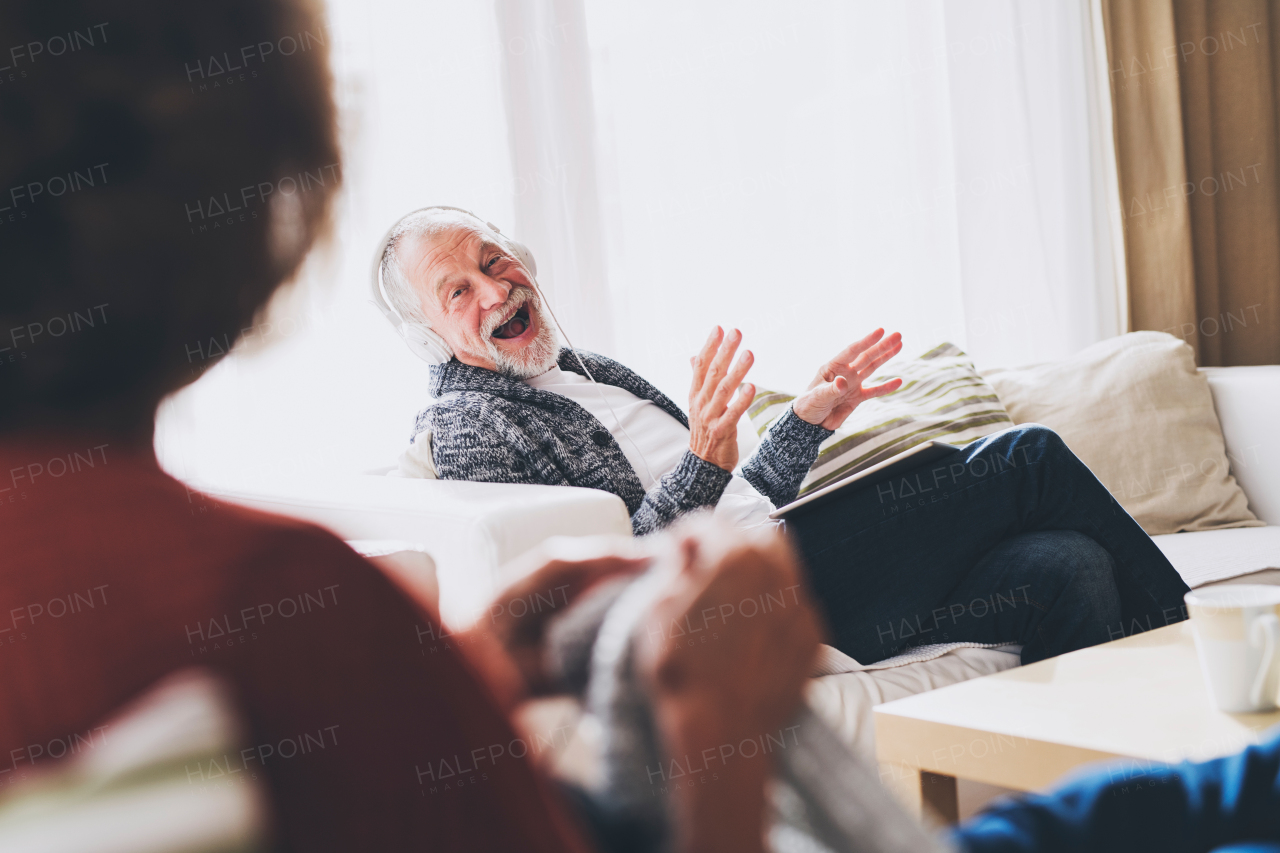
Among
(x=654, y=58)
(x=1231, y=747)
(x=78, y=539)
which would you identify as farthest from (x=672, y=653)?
(x=654, y=58)

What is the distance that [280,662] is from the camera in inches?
12.6

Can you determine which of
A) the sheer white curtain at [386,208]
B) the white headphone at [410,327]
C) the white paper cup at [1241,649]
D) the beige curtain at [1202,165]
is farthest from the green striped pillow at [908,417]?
the beige curtain at [1202,165]

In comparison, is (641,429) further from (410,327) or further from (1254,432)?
(1254,432)

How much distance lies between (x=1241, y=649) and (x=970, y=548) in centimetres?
62

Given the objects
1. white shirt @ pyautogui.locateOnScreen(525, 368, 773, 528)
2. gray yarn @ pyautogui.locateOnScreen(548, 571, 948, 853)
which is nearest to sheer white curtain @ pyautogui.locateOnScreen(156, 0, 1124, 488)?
white shirt @ pyautogui.locateOnScreen(525, 368, 773, 528)

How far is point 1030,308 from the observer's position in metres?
3.14

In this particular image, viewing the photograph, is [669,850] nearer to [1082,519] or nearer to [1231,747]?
[1231,747]

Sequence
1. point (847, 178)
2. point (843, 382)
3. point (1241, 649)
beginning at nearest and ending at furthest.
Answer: point (1241, 649) → point (843, 382) → point (847, 178)

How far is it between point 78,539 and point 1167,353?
244 cm

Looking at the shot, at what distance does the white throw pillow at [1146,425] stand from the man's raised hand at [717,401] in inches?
37.2

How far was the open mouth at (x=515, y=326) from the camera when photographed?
1.97m

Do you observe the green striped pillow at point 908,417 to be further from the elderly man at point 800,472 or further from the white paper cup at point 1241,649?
the white paper cup at point 1241,649

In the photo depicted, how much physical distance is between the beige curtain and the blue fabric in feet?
9.46

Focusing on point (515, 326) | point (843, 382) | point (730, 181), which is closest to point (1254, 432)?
point (843, 382)
